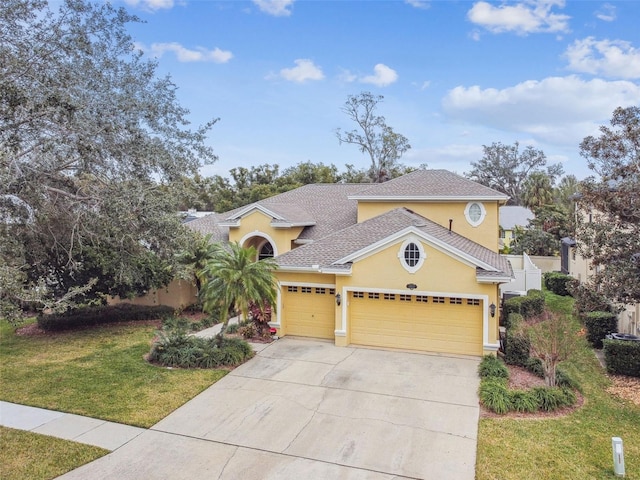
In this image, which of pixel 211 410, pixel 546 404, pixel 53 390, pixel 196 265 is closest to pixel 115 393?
pixel 53 390

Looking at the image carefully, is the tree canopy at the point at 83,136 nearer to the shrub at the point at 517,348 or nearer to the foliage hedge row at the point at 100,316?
the foliage hedge row at the point at 100,316

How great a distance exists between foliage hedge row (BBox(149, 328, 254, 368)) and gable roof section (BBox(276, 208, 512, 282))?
360cm

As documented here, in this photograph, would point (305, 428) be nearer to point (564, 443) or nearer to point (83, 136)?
point (564, 443)

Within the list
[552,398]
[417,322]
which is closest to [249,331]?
[417,322]

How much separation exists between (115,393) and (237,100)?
48.0 feet

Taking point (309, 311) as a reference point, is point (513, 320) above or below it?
below

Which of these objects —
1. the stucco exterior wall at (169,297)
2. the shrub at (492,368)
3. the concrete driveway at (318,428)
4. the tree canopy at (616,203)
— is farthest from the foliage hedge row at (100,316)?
the tree canopy at (616,203)

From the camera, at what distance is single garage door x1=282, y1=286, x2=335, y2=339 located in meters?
16.1

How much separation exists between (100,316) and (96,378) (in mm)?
7633

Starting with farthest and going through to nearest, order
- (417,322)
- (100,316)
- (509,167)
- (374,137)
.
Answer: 1. (509,167)
2. (374,137)
3. (100,316)
4. (417,322)

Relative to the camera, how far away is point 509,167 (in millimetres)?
73125

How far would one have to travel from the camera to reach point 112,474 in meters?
7.50

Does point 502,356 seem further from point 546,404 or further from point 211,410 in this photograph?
point 211,410

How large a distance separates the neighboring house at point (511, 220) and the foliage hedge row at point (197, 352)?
138ft
